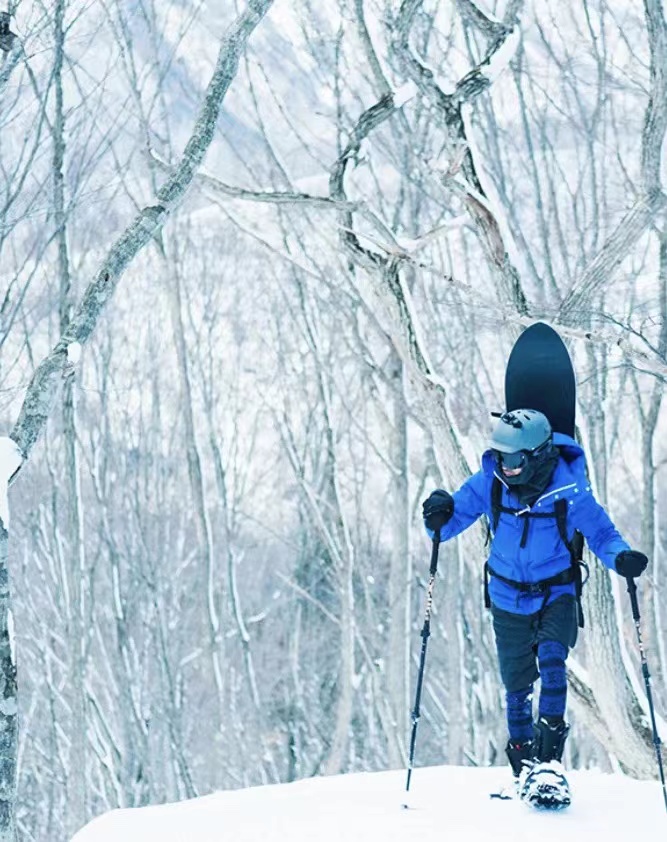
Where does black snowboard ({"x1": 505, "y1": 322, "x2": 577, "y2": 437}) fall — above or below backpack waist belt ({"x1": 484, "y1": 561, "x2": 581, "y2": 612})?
above

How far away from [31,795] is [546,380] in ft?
51.3

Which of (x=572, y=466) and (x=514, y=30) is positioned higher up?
(x=514, y=30)

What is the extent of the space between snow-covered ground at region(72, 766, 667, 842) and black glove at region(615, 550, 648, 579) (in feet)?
2.86

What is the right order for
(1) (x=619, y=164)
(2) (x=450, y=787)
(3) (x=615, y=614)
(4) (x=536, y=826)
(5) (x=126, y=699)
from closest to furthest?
(4) (x=536, y=826) < (2) (x=450, y=787) < (3) (x=615, y=614) < (1) (x=619, y=164) < (5) (x=126, y=699)

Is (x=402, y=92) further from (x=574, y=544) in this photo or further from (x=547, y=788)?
(x=547, y=788)

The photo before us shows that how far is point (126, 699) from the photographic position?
14102 mm

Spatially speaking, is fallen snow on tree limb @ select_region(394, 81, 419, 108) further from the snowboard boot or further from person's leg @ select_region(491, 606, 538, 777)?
the snowboard boot

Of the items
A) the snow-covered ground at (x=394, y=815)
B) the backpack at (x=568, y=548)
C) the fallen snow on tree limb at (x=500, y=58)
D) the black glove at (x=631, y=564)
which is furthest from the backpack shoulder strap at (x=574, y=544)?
the fallen snow on tree limb at (x=500, y=58)

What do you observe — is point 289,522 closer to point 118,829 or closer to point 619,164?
point 619,164

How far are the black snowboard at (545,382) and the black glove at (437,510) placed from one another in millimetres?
705

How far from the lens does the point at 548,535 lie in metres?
4.12

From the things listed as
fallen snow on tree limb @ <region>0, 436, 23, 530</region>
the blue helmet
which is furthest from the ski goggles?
fallen snow on tree limb @ <region>0, 436, 23, 530</region>

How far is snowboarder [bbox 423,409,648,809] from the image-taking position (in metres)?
4.02

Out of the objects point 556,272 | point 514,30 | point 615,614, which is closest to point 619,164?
point 556,272
